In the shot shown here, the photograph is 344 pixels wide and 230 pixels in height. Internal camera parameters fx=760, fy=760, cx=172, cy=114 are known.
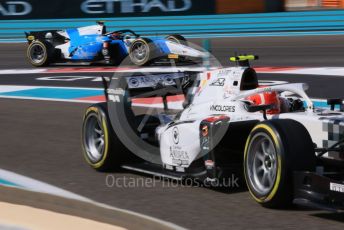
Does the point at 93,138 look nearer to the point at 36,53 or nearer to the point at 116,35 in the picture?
the point at 116,35

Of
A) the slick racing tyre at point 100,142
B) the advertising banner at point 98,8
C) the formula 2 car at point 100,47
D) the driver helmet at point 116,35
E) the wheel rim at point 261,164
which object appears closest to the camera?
the wheel rim at point 261,164

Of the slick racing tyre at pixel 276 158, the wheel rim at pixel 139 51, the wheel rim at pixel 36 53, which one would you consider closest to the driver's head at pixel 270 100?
the slick racing tyre at pixel 276 158

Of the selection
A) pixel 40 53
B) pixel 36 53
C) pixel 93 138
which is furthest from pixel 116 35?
pixel 93 138

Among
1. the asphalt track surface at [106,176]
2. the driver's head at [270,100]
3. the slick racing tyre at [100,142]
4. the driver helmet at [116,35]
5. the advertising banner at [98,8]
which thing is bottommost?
the asphalt track surface at [106,176]

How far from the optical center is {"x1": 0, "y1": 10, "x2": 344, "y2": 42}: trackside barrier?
2405 cm

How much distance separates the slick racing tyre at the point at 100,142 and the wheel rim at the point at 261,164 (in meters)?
1.84

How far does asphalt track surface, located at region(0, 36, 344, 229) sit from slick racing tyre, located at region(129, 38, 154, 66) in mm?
2128

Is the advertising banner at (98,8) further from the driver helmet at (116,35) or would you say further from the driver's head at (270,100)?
the driver's head at (270,100)

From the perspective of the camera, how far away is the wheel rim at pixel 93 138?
7.79m

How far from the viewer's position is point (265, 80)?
14680 millimetres

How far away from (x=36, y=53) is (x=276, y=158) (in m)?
14.4

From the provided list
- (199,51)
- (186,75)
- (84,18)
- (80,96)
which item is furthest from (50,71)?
(186,75)

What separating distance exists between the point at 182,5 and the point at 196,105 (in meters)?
18.1

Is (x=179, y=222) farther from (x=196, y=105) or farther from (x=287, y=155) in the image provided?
(x=196, y=105)
